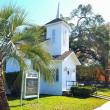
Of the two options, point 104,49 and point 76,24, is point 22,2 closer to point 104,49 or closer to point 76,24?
point 104,49

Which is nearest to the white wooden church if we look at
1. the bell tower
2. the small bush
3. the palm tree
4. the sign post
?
the bell tower

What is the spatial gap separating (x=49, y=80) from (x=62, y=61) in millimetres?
7709

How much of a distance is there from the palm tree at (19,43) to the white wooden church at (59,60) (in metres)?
7.27

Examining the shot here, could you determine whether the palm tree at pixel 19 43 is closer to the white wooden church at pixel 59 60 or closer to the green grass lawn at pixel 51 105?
the green grass lawn at pixel 51 105

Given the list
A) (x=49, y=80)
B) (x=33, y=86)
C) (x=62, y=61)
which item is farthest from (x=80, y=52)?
(x=49, y=80)

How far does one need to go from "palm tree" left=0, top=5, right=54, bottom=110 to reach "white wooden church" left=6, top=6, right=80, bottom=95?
7269 millimetres

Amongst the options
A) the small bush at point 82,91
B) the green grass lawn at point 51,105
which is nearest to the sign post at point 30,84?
the green grass lawn at point 51,105

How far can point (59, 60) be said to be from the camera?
14.5m

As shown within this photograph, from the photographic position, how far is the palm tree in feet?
19.9

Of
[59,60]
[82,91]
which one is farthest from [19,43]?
[82,91]

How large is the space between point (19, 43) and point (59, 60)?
793 centimetres

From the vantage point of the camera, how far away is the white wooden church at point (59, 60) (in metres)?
14.8

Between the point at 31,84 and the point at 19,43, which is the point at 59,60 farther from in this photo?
the point at 19,43

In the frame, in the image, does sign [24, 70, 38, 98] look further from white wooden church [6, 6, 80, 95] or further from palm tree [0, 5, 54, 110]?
white wooden church [6, 6, 80, 95]
